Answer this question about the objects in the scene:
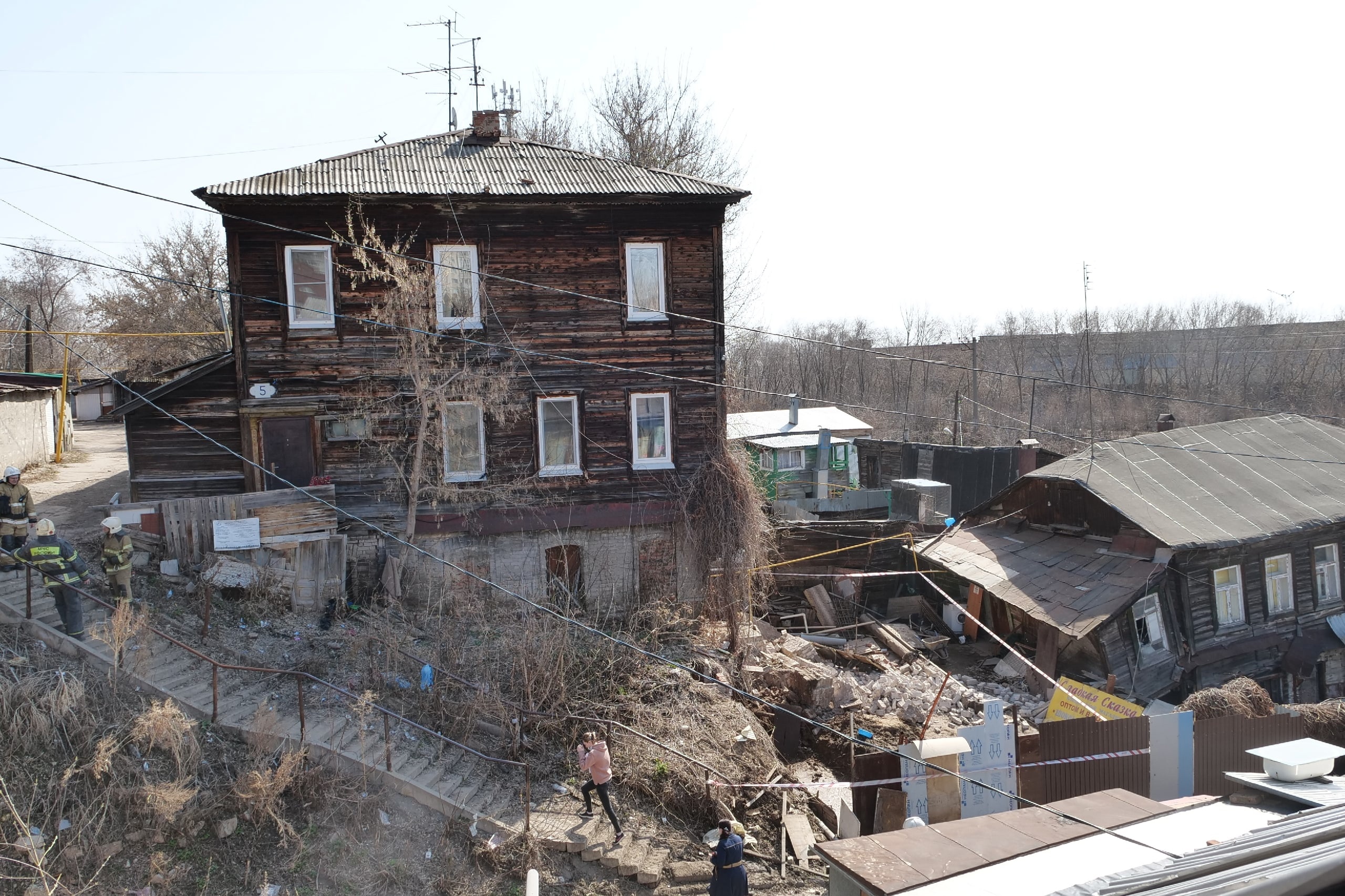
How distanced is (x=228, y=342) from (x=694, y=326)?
16.1m

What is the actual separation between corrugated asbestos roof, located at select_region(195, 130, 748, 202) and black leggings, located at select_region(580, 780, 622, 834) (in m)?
11.0

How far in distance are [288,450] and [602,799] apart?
32.9ft

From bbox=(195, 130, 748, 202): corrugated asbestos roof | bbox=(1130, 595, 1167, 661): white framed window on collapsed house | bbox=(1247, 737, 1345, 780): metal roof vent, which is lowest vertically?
bbox=(1130, 595, 1167, 661): white framed window on collapsed house

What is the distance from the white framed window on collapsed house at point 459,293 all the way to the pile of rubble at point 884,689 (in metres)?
8.84

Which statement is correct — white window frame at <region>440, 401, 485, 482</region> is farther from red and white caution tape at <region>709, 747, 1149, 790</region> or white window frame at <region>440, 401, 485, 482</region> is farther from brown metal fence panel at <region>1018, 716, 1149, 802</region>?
brown metal fence panel at <region>1018, 716, 1149, 802</region>

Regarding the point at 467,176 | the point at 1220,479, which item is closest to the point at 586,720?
the point at 467,176

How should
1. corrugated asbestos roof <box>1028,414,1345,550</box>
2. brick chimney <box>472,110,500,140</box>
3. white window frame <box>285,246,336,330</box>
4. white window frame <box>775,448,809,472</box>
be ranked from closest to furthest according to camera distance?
1. white window frame <box>285,246,336,330</box>
2. corrugated asbestos roof <box>1028,414,1345,550</box>
3. brick chimney <box>472,110,500,140</box>
4. white window frame <box>775,448,809,472</box>

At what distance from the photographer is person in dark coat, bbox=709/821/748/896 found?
936 centimetres

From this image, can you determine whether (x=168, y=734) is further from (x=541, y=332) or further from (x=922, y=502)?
(x=922, y=502)

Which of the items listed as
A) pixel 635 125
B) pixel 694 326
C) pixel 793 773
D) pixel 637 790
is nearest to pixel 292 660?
pixel 637 790

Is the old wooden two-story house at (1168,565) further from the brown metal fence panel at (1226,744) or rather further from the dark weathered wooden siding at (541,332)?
the dark weathered wooden siding at (541,332)

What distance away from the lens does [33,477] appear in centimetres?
2225

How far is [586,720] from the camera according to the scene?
1221 centimetres

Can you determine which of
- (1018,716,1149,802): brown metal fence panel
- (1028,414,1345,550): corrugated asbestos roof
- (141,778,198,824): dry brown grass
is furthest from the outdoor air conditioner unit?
(141,778,198,824): dry brown grass
